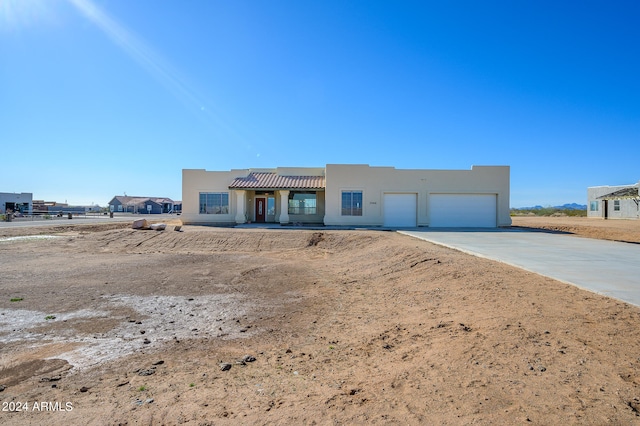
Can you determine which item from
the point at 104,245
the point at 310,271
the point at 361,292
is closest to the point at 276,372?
the point at 361,292

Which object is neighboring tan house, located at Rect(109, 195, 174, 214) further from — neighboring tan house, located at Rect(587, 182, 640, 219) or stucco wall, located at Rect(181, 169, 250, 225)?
neighboring tan house, located at Rect(587, 182, 640, 219)

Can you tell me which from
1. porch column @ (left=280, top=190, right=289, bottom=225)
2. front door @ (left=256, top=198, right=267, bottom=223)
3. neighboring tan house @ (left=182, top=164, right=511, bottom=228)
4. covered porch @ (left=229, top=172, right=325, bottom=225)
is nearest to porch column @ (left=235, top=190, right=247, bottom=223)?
covered porch @ (left=229, top=172, right=325, bottom=225)

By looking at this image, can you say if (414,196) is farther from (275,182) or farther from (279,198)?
(275,182)

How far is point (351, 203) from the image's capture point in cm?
2638

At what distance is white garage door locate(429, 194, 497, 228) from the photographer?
1035 inches

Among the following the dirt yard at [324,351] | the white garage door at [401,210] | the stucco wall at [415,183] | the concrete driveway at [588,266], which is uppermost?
the stucco wall at [415,183]

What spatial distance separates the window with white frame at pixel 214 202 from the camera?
28.4 metres

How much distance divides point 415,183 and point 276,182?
10631 millimetres

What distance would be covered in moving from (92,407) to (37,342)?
9.60 ft

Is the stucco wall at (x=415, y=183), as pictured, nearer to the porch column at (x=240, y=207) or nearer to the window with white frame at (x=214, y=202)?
the porch column at (x=240, y=207)

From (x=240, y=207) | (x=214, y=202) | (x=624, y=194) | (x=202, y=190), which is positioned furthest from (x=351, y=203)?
→ (x=624, y=194)

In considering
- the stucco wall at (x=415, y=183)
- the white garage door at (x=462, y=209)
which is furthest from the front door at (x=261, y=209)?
the white garage door at (x=462, y=209)

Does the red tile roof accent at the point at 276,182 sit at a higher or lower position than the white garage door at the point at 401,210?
higher

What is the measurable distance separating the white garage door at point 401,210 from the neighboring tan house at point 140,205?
66332 millimetres
